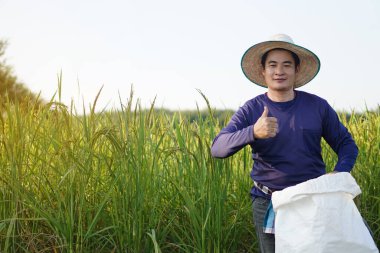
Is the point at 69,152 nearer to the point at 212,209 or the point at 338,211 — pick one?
the point at 212,209

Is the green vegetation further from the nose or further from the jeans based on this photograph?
the nose

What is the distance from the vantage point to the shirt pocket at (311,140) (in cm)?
245

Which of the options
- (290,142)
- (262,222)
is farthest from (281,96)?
(262,222)

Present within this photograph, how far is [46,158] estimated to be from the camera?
113 inches

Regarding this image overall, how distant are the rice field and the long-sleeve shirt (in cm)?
27

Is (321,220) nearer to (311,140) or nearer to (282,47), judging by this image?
(311,140)

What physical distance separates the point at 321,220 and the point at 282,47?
0.93 metres

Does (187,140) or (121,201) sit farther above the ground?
(187,140)

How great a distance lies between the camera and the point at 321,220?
2105 mm

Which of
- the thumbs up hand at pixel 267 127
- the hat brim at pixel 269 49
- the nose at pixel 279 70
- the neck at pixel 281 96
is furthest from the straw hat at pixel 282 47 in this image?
the thumbs up hand at pixel 267 127

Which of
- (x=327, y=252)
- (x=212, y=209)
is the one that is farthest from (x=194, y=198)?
(x=327, y=252)

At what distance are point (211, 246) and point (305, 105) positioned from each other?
2.79 feet

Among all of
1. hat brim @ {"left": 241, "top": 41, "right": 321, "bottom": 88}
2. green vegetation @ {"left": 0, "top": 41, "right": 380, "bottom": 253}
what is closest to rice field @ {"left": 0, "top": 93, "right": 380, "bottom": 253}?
green vegetation @ {"left": 0, "top": 41, "right": 380, "bottom": 253}

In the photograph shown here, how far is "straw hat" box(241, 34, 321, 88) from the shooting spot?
2619mm
